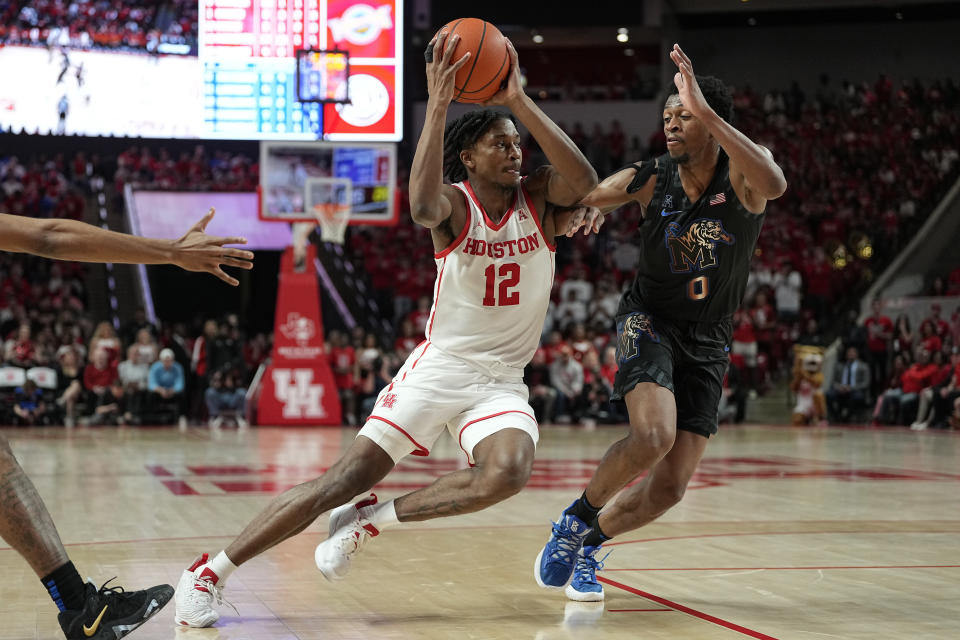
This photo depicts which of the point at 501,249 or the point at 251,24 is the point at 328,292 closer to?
the point at 251,24

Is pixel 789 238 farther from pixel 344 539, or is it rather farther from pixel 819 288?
pixel 344 539

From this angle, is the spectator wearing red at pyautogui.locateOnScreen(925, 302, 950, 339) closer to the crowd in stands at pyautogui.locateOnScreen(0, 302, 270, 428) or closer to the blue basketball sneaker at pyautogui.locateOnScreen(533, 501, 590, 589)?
the crowd in stands at pyautogui.locateOnScreen(0, 302, 270, 428)

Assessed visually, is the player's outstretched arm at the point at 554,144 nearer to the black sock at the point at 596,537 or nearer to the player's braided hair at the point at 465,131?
the player's braided hair at the point at 465,131

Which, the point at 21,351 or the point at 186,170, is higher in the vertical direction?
the point at 186,170

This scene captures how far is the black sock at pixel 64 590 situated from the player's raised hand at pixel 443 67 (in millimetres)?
2174

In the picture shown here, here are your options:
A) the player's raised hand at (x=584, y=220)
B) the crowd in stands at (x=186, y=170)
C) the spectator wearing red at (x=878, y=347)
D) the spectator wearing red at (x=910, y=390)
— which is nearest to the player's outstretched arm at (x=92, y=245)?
the player's raised hand at (x=584, y=220)

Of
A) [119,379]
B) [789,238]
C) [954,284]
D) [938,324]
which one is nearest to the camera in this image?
[119,379]

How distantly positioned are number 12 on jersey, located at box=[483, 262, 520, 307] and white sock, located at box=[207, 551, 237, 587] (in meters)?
1.42

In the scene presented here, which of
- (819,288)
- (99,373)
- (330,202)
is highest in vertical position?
(330,202)

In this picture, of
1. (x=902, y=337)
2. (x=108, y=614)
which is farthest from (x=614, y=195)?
(x=902, y=337)

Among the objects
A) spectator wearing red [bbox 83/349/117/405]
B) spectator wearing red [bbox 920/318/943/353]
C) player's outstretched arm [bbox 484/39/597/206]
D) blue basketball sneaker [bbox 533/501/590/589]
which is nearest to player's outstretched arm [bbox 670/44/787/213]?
player's outstretched arm [bbox 484/39/597/206]

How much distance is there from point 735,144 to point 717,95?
772 mm

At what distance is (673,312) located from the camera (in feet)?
16.6

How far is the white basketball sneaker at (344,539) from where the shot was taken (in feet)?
14.6
